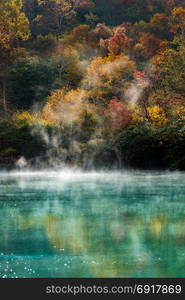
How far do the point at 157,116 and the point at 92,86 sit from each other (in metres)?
8.41

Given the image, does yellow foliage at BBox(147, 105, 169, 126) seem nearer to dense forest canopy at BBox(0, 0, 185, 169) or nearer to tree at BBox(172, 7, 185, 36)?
dense forest canopy at BBox(0, 0, 185, 169)

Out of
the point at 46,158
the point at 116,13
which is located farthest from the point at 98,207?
the point at 116,13

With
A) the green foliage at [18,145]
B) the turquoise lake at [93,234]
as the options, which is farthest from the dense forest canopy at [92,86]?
the turquoise lake at [93,234]

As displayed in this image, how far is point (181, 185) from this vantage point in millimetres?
17297

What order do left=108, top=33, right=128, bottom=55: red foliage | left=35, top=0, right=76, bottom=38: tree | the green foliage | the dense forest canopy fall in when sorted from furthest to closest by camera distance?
left=35, top=0, right=76, bottom=38: tree < left=108, top=33, right=128, bottom=55: red foliage < the green foliage < the dense forest canopy

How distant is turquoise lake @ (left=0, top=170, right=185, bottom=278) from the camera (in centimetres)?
705

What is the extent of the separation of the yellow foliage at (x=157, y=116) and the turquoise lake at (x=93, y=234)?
52.4ft

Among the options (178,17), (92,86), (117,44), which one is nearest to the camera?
(92,86)

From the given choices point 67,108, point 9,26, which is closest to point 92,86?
point 67,108

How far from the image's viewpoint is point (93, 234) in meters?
9.23

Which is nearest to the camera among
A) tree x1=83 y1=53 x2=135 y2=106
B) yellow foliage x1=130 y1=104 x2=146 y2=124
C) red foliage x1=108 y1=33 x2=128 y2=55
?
yellow foliage x1=130 y1=104 x2=146 y2=124

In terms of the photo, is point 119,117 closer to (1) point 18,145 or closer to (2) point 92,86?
(1) point 18,145

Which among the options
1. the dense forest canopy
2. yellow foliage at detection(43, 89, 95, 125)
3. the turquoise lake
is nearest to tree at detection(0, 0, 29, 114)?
the dense forest canopy

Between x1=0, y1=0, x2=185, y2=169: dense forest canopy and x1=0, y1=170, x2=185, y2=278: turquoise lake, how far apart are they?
11651mm
